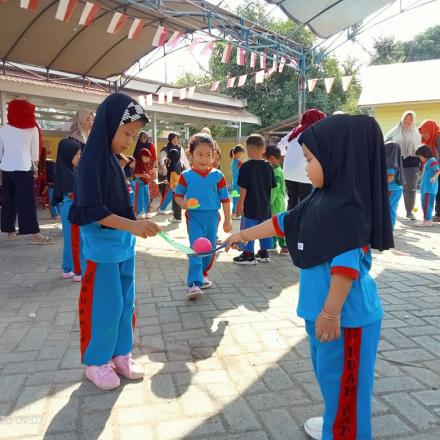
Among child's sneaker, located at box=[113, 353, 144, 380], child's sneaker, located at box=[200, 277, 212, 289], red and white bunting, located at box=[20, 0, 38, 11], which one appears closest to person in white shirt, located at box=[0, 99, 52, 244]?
red and white bunting, located at box=[20, 0, 38, 11]

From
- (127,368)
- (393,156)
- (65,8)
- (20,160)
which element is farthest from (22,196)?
(393,156)

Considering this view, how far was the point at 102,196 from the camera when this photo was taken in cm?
238

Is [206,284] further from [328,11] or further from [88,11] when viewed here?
[328,11]

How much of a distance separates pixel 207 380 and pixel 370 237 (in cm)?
151

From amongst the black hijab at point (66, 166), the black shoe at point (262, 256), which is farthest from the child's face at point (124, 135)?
the black shoe at point (262, 256)

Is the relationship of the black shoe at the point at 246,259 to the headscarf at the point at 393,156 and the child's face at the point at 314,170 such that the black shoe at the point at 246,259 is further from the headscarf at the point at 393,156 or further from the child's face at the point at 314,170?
the child's face at the point at 314,170

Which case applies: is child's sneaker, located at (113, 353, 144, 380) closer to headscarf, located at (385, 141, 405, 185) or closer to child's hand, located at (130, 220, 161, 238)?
child's hand, located at (130, 220, 161, 238)

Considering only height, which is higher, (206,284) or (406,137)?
(406,137)

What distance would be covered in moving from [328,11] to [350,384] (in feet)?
27.5

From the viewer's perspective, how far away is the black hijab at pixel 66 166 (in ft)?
14.6

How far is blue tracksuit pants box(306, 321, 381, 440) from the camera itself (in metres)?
1.78

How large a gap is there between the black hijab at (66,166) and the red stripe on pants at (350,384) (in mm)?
3443

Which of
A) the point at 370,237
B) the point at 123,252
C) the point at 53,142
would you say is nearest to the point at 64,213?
the point at 123,252

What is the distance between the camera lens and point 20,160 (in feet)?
20.5
